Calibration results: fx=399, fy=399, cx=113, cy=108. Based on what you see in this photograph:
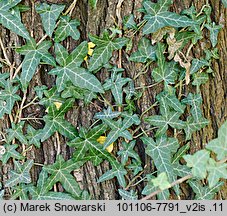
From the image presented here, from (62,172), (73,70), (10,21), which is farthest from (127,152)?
(10,21)

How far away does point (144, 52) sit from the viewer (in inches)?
55.5

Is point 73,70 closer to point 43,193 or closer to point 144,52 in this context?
point 144,52

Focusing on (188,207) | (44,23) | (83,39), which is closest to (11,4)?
(44,23)

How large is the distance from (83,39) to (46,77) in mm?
191

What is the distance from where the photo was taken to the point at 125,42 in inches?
54.7

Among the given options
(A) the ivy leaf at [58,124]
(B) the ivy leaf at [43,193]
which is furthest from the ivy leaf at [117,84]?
(B) the ivy leaf at [43,193]

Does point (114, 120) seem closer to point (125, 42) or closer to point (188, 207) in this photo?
point (125, 42)

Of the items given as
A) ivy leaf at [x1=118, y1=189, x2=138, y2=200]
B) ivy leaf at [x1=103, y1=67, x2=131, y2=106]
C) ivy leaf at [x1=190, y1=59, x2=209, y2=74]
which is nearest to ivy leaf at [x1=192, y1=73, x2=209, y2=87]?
ivy leaf at [x1=190, y1=59, x2=209, y2=74]

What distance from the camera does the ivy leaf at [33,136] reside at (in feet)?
4.72

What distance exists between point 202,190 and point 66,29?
77 cm

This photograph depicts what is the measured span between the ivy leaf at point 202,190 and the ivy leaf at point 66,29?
27.1 inches

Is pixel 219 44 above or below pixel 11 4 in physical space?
below

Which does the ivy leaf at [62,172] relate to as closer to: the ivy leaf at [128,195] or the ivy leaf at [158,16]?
the ivy leaf at [128,195]

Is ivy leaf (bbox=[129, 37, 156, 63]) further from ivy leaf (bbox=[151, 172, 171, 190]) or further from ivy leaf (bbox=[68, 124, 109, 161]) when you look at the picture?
ivy leaf (bbox=[151, 172, 171, 190])
